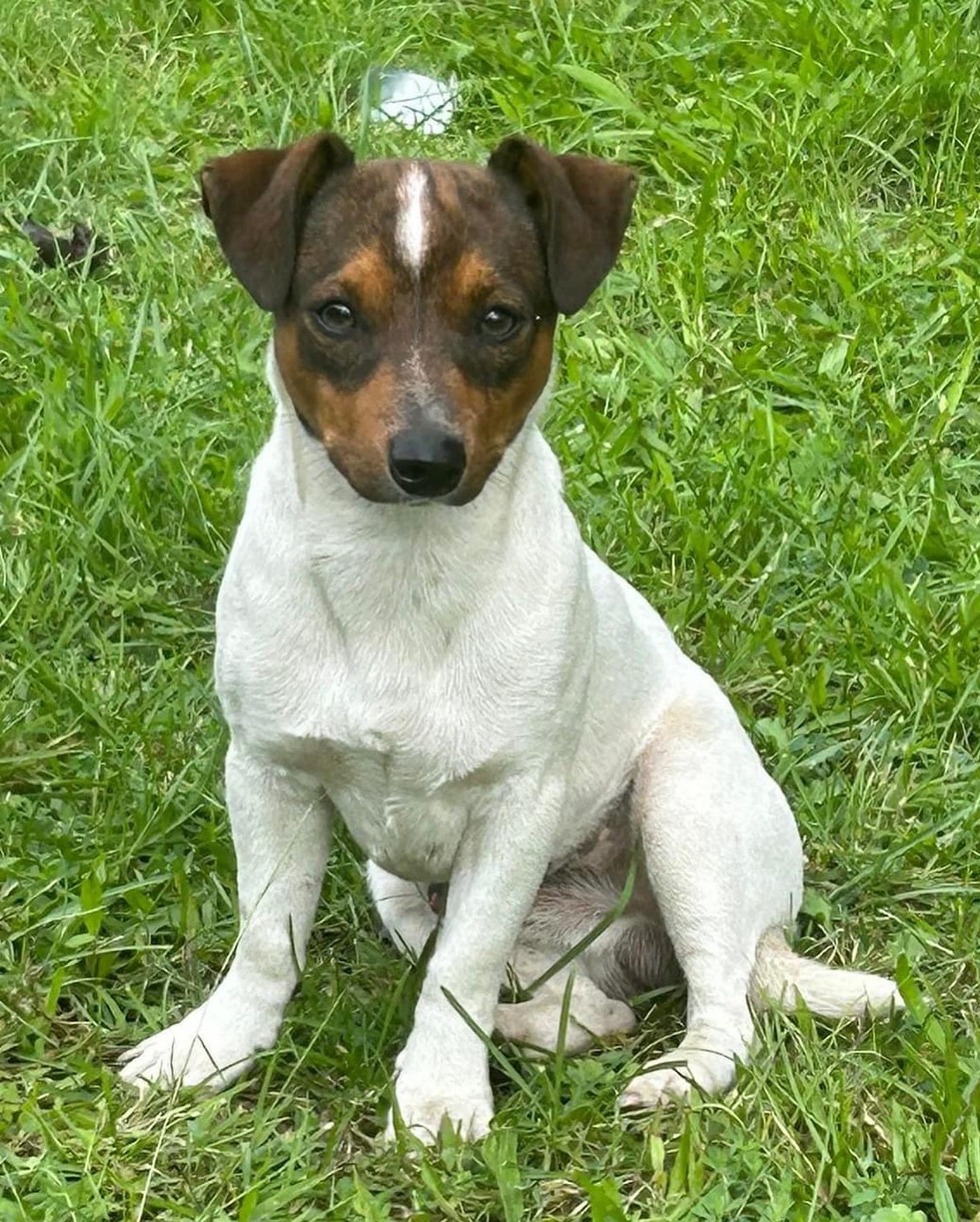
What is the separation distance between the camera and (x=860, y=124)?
7.43 metres

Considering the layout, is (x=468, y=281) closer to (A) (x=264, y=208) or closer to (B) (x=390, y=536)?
(A) (x=264, y=208)

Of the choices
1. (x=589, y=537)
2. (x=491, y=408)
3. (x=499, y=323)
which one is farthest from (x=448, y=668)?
(x=589, y=537)

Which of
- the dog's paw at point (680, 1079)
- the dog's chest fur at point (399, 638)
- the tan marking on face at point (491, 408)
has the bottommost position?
the dog's paw at point (680, 1079)

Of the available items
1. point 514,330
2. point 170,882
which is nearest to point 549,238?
point 514,330

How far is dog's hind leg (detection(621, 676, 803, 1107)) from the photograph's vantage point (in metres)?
4.15

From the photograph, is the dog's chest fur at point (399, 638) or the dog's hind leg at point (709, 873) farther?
the dog's hind leg at point (709, 873)

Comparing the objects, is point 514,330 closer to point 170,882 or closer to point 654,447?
point 170,882

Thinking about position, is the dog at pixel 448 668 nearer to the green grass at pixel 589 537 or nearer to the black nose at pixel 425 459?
the black nose at pixel 425 459

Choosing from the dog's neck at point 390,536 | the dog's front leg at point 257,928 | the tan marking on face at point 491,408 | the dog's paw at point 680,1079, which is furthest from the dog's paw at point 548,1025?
the tan marking on face at point 491,408

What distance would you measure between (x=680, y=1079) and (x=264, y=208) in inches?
76.6

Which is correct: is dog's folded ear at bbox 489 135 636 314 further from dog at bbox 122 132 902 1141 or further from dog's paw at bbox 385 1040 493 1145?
dog's paw at bbox 385 1040 493 1145

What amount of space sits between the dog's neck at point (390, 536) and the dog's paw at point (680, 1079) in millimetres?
1061

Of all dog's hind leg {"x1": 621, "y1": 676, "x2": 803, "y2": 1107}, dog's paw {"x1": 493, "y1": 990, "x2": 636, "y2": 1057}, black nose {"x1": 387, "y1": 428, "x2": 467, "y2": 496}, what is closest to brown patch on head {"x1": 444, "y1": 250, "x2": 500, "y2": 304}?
black nose {"x1": 387, "y1": 428, "x2": 467, "y2": 496}

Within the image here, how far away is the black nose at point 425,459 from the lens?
3.50 m
